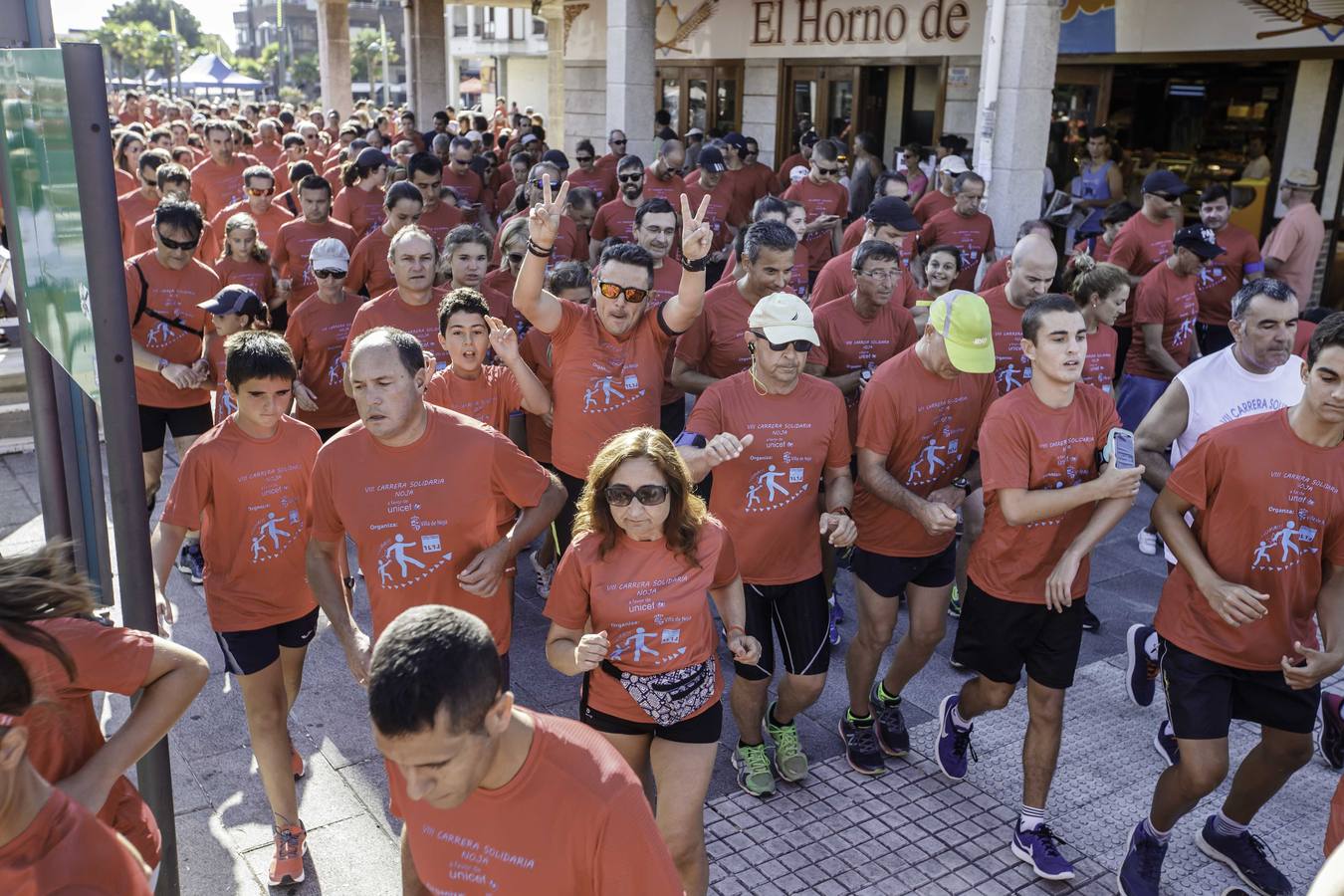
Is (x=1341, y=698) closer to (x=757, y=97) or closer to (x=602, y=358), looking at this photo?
(x=602, y=358)

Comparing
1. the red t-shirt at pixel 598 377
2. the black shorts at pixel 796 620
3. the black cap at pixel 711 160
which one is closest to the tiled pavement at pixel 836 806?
the black shorts at pixel 796 620

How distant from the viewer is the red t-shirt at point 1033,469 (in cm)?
430

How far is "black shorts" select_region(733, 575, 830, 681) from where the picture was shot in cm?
468

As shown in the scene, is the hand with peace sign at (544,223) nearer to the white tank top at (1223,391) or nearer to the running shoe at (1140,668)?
the white tank top at (1223,391)

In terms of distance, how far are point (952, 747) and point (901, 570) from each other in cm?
76

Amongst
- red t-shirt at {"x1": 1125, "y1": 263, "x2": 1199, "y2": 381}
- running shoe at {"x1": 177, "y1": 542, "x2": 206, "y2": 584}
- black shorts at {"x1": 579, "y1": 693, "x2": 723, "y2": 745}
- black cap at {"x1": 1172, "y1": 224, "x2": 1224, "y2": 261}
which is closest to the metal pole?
black shorts at {"x1": 579, "y1": 693, "x2": 723, "y2": 745}

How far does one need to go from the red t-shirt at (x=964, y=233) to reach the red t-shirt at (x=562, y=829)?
8.13 meters

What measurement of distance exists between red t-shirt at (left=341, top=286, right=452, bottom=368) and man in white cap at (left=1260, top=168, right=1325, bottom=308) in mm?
6999

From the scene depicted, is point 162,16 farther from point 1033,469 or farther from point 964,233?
point 1033,469

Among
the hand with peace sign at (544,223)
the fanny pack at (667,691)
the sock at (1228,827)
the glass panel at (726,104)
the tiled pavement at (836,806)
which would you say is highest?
the glass panel at (726,104)

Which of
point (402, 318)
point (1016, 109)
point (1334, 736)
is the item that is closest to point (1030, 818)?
point (1334, 736)

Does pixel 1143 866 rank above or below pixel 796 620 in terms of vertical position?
below

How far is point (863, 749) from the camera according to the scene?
5.01 m

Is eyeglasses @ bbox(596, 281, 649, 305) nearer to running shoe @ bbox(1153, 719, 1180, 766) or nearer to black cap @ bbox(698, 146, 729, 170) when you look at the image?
running shoe @ bbox(1153, 719, 1180, 766)
